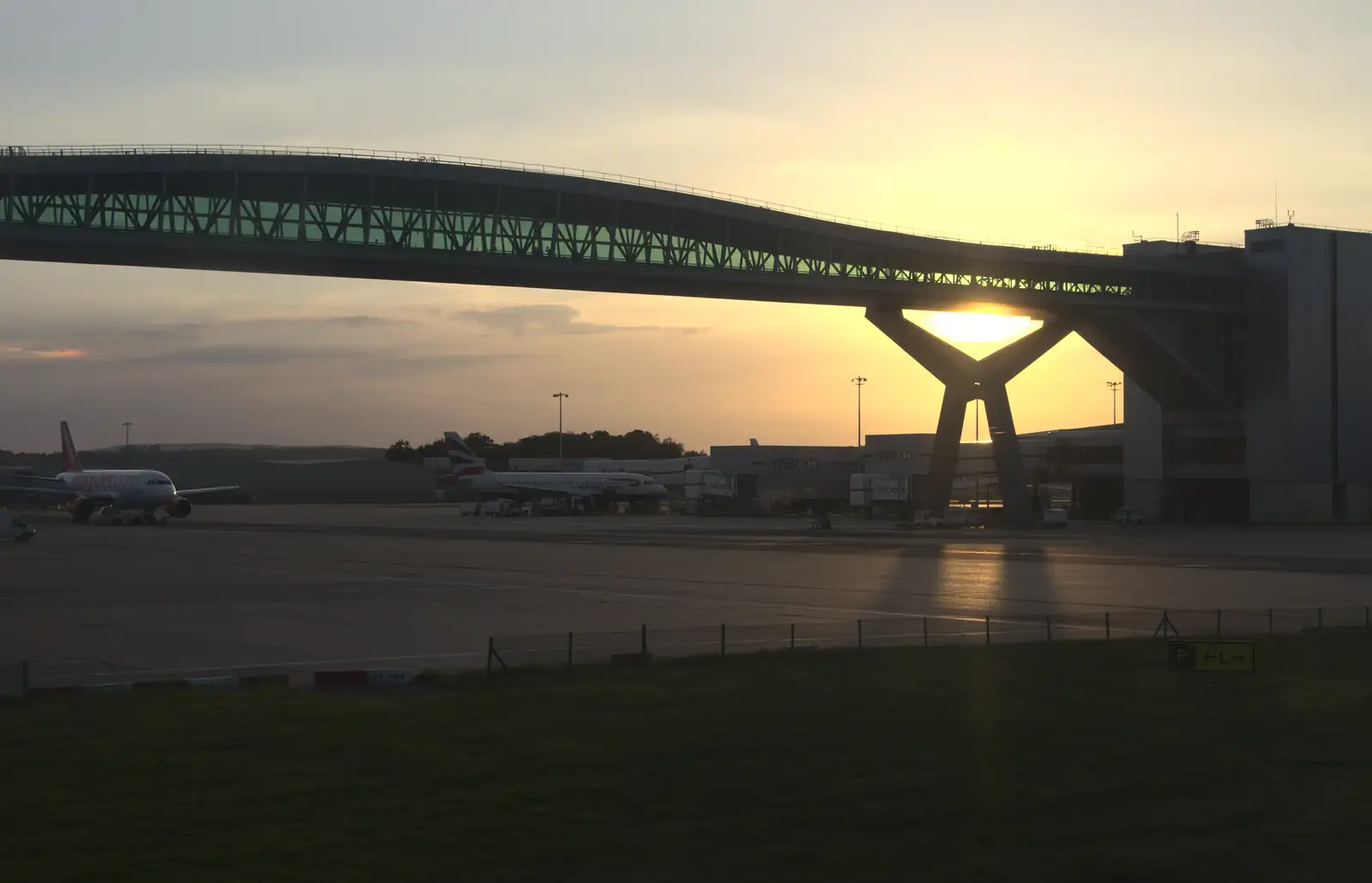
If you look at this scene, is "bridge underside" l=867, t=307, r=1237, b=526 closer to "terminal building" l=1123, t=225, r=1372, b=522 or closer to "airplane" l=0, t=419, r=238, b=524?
"terminal building" l=1123, t=225, r=1372, b=522

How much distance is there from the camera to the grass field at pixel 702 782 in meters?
12.4

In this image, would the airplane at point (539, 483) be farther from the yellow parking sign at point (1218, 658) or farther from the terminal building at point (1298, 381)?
the yellow parking sign at point (1218, 658)

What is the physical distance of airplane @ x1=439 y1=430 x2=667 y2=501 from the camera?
137 meters

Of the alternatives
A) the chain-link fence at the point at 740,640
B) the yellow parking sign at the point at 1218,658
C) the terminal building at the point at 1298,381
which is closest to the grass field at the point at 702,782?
the yellow parking sign at the point at 1218,658

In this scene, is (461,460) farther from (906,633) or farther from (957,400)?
(906,633)

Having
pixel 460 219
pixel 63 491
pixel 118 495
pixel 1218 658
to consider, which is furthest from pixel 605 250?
pixel 1218 658

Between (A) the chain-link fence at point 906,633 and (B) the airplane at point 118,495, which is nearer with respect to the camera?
(A) the chain-link fence at point 906,633

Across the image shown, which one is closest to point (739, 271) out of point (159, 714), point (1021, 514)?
point (1021, 514)

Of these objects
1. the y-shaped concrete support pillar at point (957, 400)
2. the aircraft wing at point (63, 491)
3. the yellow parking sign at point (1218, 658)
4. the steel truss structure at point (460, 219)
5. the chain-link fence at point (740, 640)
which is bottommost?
the chain-link fence at point (740, 640)

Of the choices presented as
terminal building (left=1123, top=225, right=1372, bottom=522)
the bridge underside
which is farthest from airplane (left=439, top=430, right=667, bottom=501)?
terminal building (left=1123, top=225, right=1372, bottom=522)

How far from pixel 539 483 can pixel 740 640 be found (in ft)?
357

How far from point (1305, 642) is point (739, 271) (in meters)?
63.3

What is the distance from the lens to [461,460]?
464ft

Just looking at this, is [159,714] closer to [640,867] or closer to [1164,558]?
[640,867]
